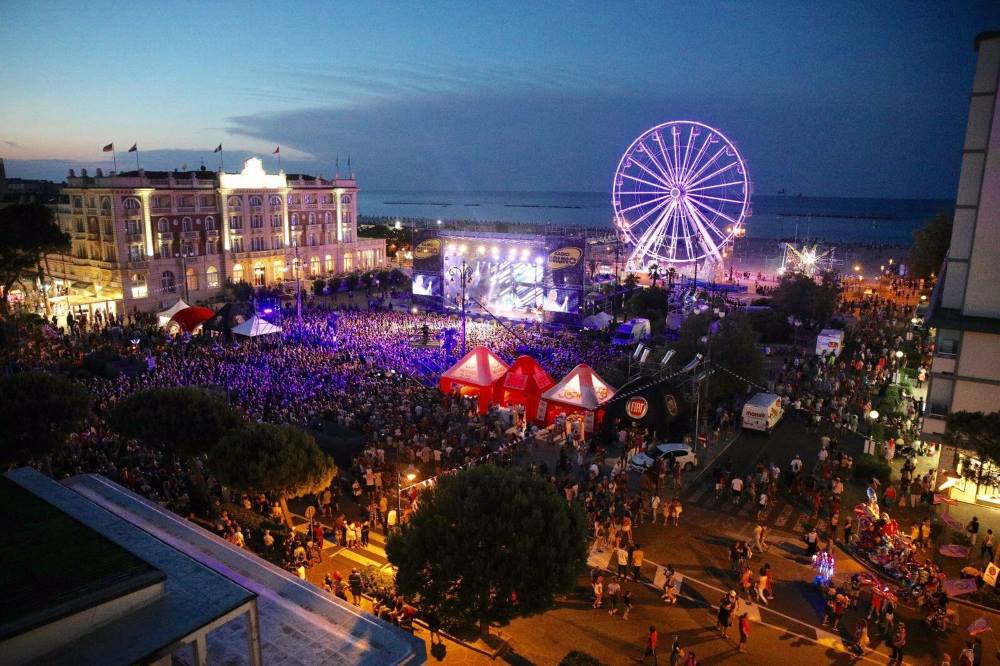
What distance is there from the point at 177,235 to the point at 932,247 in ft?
184

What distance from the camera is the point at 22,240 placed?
38.9m

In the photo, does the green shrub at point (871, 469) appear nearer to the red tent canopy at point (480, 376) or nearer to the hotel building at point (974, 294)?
the hotel building at point (974, 294)

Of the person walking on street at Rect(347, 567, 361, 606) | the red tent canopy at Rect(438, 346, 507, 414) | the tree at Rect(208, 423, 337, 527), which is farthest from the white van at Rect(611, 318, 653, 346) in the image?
the person walking on street at Rect(347, 567, 361, 606)

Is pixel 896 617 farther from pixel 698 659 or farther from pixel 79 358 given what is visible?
pixel 79 358

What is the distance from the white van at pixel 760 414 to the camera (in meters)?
23.9

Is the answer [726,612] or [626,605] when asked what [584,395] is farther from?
[726,612]

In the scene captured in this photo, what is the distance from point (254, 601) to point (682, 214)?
1553 inches

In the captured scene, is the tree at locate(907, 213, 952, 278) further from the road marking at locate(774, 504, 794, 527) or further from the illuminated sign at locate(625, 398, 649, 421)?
the road marking at locate(774, 504, 794, 527)

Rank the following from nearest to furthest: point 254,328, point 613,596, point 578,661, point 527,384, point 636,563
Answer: point 578,661
point 613,596
point 636,563
point 527,384
point 254,328

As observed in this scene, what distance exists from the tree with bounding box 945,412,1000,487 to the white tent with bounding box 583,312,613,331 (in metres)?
25.7

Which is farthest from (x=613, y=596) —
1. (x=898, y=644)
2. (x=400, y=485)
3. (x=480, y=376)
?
(x=480, y=376)

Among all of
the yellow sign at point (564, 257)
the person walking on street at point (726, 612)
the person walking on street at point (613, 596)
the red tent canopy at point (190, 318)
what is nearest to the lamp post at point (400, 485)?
the person walking on street at point (613, 596)

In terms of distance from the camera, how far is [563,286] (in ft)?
137

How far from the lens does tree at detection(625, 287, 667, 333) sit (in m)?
44.2
